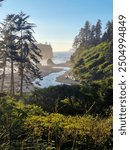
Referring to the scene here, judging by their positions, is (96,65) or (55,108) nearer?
(55,108)

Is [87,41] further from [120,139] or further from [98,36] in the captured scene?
[120,139]

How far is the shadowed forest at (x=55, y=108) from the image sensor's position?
19.8ft

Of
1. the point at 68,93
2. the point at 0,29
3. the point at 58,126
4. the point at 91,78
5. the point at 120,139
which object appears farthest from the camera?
the point at 91,78

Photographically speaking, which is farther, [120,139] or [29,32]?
[29,32]

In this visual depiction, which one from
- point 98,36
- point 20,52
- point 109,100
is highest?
point 98,36

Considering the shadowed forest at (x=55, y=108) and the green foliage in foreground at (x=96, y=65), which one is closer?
the shadowed forest at (x=55, y=108)

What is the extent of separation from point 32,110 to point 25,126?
3532 millimetres

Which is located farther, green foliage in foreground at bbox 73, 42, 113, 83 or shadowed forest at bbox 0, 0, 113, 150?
green foliage in foreground at bbox 73, 42, 113, 83

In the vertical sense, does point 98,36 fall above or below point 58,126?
above

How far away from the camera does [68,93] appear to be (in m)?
26.1

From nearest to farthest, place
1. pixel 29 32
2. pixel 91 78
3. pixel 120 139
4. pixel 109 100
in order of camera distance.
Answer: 1. pixel 120 139
2. pixel 109 100
3. pixel 29 32
4. pixel 91 78

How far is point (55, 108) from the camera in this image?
14.5 feet

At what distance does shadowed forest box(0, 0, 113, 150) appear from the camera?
605 cm

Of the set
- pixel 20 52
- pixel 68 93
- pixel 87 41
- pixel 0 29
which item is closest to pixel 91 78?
pixel 20 52
